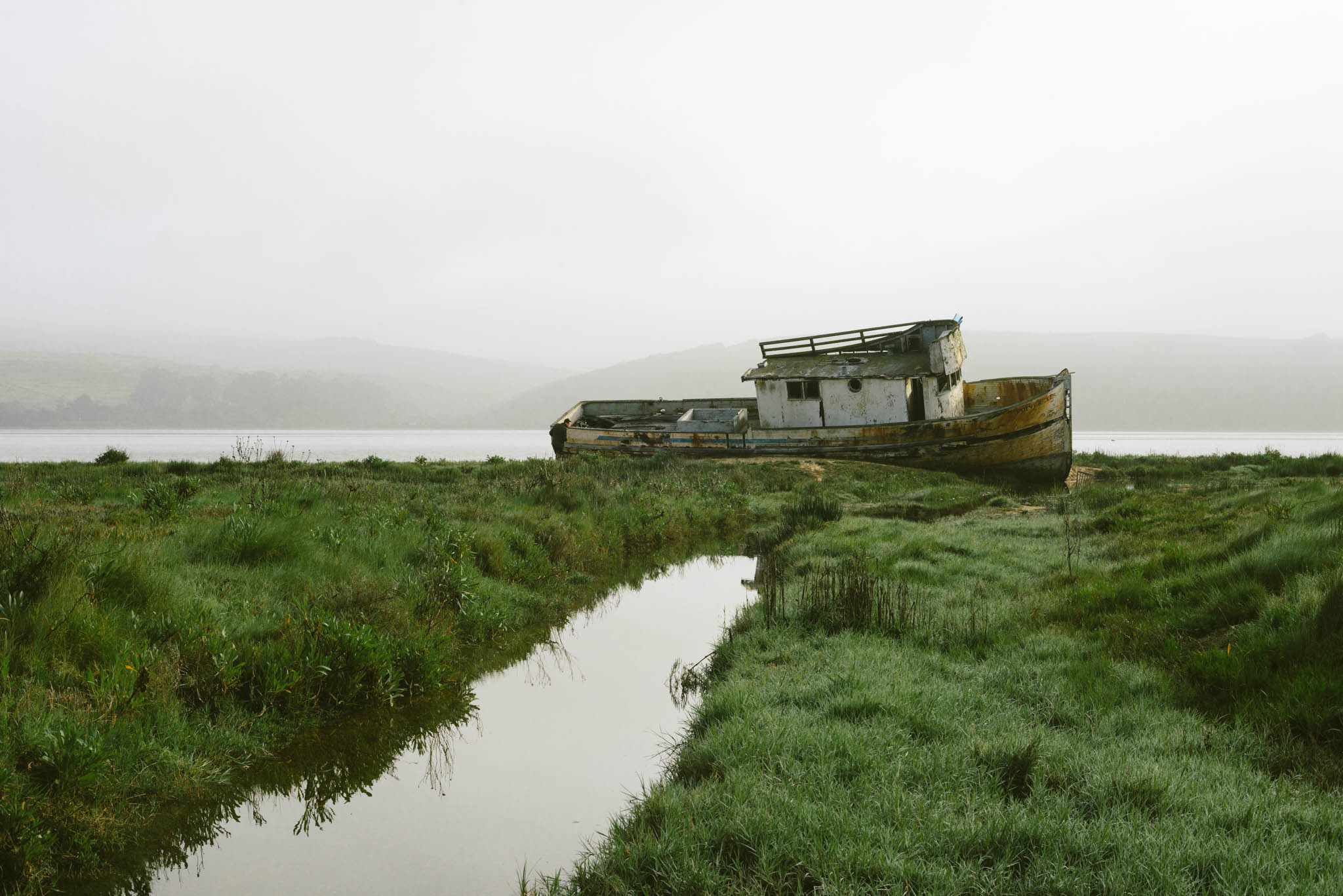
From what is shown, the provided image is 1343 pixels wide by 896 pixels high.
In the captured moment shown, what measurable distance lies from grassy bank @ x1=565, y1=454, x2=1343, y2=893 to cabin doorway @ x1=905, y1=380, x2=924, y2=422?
51.7 ft

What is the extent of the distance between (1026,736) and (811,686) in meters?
1.57

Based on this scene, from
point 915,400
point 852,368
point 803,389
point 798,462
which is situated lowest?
point 798,462

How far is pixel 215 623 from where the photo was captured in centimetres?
564

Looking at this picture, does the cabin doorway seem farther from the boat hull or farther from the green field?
the green field

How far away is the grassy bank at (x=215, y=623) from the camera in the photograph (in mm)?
3873

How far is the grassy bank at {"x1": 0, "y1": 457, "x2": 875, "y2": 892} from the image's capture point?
387 centimetres

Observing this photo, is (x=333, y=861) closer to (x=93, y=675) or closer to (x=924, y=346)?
(x=93, y=675)

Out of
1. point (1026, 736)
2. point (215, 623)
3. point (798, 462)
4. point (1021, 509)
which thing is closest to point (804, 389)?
point (798, 462)

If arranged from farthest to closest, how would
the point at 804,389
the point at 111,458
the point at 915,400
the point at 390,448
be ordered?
the point at 390,448
the point at 804,389
the point at 915,400
the point at 111,458

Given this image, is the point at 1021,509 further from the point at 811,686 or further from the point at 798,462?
the point at 811,686

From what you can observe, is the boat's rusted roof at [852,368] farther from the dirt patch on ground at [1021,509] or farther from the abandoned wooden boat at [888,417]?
the dirt patch on ground at [1021,509]

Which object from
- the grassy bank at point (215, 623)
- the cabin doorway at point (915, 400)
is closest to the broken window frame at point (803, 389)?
the cabin doorway at point (915, 400)

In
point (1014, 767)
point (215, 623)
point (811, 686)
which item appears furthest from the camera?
point (215, 623)

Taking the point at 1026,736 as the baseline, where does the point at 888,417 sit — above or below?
above
